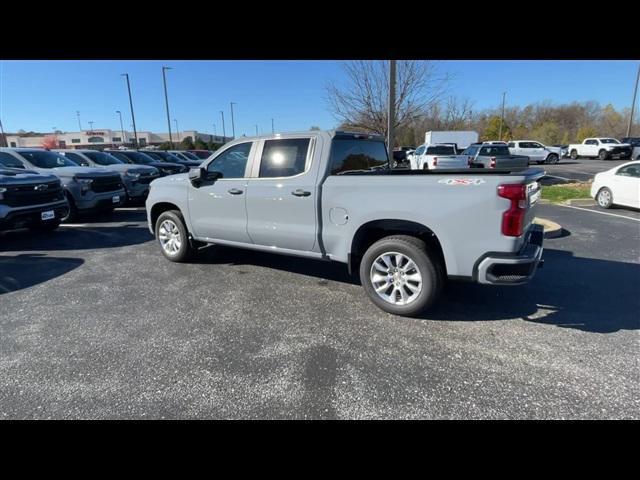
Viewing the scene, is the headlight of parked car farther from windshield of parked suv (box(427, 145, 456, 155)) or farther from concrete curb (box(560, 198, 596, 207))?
windshield of parked suv (box(427, 145, 456, 155))

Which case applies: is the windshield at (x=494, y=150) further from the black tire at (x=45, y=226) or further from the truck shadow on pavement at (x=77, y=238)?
the black tire at (x=45, y=226)

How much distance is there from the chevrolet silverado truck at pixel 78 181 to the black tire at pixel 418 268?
313 inches

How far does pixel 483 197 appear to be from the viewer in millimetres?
2973

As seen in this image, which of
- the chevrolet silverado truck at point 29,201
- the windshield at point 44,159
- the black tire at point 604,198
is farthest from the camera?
the black tire at point 604,198

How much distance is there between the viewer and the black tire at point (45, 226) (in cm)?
702

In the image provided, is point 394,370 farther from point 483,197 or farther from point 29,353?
point 29,353

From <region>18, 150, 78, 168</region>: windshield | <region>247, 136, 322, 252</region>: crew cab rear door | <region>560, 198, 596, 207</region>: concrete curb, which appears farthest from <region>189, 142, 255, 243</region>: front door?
<region>560, 198, 596, 207</region>: concrete curb

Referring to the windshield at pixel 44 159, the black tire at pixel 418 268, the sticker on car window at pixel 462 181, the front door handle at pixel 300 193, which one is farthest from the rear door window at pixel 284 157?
the windshield at pixel 44 159

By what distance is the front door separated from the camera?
15.0 ft
